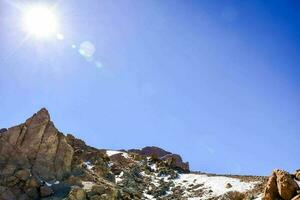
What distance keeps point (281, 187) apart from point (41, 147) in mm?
24111

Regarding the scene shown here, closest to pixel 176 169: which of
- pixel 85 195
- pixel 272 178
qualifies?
pixel 85 195

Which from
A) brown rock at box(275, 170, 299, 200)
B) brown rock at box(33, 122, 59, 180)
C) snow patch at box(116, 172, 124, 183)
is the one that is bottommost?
brown rock at box(275, 170, 299, 200)

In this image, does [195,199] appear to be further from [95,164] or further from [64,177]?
[64,177]

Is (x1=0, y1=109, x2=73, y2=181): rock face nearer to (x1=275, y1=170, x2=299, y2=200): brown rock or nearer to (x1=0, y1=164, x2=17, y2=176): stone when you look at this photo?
(x1=0, y1=164, x2=17, y2=176): stone

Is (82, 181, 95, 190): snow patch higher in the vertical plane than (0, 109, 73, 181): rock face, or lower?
lower

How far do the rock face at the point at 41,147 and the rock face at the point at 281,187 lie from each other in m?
20.4

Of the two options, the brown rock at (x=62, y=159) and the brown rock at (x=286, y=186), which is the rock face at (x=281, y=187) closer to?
the brown rock at (x=286, y=186)

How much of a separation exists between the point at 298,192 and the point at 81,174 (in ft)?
75.5

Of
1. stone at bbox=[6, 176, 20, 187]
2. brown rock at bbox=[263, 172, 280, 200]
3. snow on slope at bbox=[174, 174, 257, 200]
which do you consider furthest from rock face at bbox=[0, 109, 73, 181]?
brown rock at bbox=[263, 172, 280, 200]

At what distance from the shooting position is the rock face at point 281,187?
26.2 meters

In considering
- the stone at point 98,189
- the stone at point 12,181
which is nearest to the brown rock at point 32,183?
the stone at point 12,181

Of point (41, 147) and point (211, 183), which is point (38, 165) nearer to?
point (41, 147)

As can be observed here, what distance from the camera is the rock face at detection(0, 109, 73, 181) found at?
38.9m

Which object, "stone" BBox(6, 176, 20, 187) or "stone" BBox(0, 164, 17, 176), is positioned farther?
"stone" BBox(0, 164, 17, 176)
